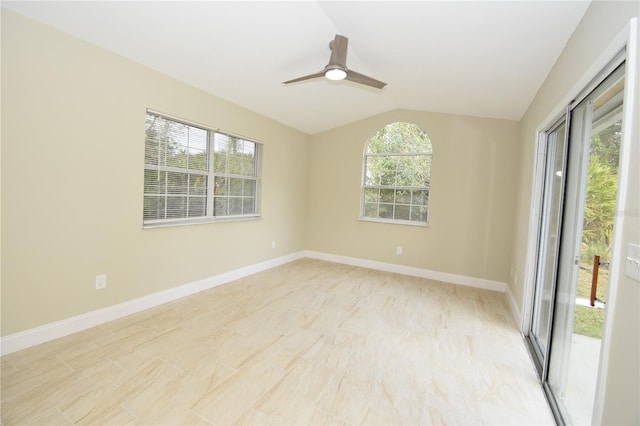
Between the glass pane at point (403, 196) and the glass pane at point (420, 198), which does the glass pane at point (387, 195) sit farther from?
the glass pane at point (420, 198)

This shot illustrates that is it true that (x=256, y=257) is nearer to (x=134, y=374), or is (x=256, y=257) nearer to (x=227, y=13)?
(x=134, y=374)

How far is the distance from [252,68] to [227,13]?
81cm

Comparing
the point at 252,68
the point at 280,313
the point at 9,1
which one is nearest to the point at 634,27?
the point at 252,68

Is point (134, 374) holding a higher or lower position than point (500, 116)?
lower

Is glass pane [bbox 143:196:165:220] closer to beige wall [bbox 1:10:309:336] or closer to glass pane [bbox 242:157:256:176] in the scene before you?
beige wall [bbox 1:10:309:336]

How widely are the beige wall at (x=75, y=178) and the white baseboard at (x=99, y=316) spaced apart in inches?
2.4

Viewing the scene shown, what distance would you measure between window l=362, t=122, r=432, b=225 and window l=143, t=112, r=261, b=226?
2.10m

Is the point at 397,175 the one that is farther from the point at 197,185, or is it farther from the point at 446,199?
the point at 197,185

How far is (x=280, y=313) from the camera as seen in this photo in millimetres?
3072

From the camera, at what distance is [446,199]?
4539 millimetres

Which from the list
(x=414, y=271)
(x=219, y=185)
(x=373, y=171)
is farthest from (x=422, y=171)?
(x=219, y=185)

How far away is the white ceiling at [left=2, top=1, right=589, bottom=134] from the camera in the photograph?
2020 millimetres

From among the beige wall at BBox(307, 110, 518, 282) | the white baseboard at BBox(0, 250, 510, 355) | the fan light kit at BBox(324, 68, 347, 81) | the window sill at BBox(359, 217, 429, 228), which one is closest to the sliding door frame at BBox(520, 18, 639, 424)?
the white baseboard at BBox(0, 250, 510, 355)

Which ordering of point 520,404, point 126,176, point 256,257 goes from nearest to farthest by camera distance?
point 520,404 < point 126,176 < point 256,257
